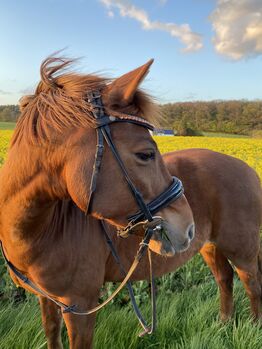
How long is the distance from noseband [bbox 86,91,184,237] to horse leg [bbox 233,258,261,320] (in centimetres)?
220

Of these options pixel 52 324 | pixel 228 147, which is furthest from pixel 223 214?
pixel 228 147

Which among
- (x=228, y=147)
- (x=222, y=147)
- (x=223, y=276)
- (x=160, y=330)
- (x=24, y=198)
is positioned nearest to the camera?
(x=24, y=198)

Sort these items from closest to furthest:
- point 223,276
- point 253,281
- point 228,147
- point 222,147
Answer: point 253,281, point 223,276, point 222,147, point 228,147

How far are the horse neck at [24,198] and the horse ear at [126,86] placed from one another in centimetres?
51

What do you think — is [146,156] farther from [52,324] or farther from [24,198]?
[52,324]

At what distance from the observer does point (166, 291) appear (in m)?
4.28

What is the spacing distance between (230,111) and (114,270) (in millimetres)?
40008

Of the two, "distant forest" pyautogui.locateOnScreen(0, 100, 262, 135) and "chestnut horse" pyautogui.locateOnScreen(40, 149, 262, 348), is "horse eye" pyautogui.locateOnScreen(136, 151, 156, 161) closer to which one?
"chestnut horse" pyautogui.locateOnScreen(40, 149, 262, 348)

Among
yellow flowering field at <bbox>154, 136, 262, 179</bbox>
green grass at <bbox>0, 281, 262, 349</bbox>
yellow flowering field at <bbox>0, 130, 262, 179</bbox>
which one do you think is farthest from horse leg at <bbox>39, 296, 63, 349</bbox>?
yellow flowering field at <bbox>154, 136, 262, 179</bbox>

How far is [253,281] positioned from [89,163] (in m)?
2.79

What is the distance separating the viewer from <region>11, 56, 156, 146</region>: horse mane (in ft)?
5.76

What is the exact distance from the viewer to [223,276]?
3961mm

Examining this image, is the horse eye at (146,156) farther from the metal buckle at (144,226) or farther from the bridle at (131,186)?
the metal buckle at (144,226)

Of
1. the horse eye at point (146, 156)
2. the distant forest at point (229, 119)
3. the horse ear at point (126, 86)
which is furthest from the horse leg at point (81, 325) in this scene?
the distant forest at point (229, 119)
